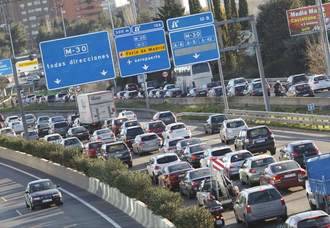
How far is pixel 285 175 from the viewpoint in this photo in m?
29.8

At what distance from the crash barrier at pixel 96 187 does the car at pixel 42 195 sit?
2.14 meters

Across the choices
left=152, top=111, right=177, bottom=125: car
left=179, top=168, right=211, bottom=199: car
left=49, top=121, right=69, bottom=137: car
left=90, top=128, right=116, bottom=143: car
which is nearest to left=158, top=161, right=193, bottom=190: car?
left=179, top=168, right=211, bottom=199: car

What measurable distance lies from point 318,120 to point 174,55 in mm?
9784

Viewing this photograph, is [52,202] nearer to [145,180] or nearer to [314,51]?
[145,180]

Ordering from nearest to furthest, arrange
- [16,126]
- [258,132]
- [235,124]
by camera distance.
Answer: [258,132] → [235,124] → [16,126]

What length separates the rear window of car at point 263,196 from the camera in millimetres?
24867

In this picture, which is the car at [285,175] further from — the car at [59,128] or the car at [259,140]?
the car at [59,128]

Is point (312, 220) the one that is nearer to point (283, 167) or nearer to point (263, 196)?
point (263, 196)

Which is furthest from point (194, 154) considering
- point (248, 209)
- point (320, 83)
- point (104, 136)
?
point (320, 83)

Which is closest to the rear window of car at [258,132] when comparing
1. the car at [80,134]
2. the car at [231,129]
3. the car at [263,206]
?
the car at [231,129]

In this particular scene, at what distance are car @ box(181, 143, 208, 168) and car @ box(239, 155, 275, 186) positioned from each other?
800 cm

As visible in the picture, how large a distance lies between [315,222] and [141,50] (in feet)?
106

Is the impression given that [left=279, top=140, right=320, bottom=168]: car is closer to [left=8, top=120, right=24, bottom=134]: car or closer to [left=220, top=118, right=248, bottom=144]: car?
[left=220, top=118, right=248, bottom=144]: car

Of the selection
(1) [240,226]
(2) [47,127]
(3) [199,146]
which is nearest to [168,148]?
(3) [199,146]
